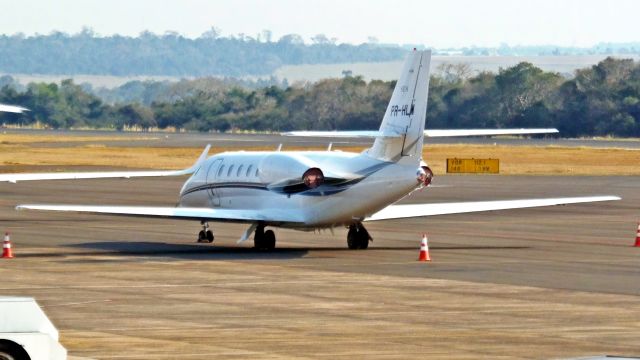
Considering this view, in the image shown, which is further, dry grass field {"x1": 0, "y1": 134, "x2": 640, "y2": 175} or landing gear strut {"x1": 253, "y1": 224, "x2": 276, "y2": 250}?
dry grass field {"x1": 0, "y1": 134, "x2": 640, "y2": 175}

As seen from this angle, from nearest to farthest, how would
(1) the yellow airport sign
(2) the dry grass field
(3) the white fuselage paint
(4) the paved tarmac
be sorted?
1. (4) the paved tarmac
2. (3) the white fuselage paint
3. (1) the yellow airport sign
4. (2) the dry grass field

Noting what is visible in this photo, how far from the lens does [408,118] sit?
119 ft

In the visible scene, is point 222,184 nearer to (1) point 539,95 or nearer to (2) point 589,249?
(2) point 589,249

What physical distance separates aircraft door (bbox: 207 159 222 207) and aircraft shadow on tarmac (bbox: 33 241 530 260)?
3.85 feet

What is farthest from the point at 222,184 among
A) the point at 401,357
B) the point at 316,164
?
the point at 401,357

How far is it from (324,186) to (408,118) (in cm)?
240

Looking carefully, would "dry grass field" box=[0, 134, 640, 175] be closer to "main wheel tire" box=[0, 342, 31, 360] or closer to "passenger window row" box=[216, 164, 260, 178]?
"passenger window row" box=[216, 164, 260, 178]

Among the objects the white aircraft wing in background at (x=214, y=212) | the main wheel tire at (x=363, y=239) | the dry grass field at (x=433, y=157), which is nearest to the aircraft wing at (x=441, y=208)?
the white aircraft wing in background at (x=214, y=212)

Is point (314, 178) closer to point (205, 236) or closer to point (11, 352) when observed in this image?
point (205, 236)

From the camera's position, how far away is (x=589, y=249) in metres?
39.2

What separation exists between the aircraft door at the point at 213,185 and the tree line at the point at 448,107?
4117 inches

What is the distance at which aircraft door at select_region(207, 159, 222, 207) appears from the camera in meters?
40.6

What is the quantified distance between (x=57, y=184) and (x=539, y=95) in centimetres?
8873

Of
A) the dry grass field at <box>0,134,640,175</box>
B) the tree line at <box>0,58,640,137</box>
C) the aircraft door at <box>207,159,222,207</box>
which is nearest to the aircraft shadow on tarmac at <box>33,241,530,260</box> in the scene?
the aircraft door at <box>207,159,222,207</box>
